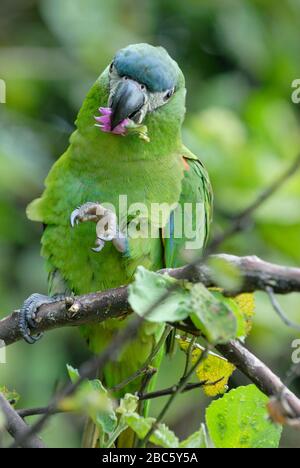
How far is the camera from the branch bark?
120 cm

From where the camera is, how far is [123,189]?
2.22 metres

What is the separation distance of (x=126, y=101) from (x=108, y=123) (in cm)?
11

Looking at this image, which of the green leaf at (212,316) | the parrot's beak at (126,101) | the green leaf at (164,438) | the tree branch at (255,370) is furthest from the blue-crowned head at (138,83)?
the green leaf at (164,438)

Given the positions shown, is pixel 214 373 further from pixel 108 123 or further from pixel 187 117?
pixel 187 117

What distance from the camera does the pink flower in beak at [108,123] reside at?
7.12 feet

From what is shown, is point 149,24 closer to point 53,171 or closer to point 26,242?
point 26,242

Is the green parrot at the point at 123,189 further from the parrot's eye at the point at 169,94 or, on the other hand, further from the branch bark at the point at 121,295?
the branch bark at the point at 121,295

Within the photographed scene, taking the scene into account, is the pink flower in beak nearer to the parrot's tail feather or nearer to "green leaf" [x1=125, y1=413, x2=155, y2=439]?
the parrot's tail feather

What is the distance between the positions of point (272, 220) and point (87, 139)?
108 centimetres

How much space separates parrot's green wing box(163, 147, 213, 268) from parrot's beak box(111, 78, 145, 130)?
0.32 metres

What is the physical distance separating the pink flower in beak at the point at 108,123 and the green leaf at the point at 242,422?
1006mm

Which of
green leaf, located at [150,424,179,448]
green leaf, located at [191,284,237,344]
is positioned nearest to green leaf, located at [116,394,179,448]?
green leaf, located at [150,424,179,448]

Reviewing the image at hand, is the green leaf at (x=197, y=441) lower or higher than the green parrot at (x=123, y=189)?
lower

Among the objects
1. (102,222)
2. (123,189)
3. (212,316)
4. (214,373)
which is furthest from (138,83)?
(212,316)
